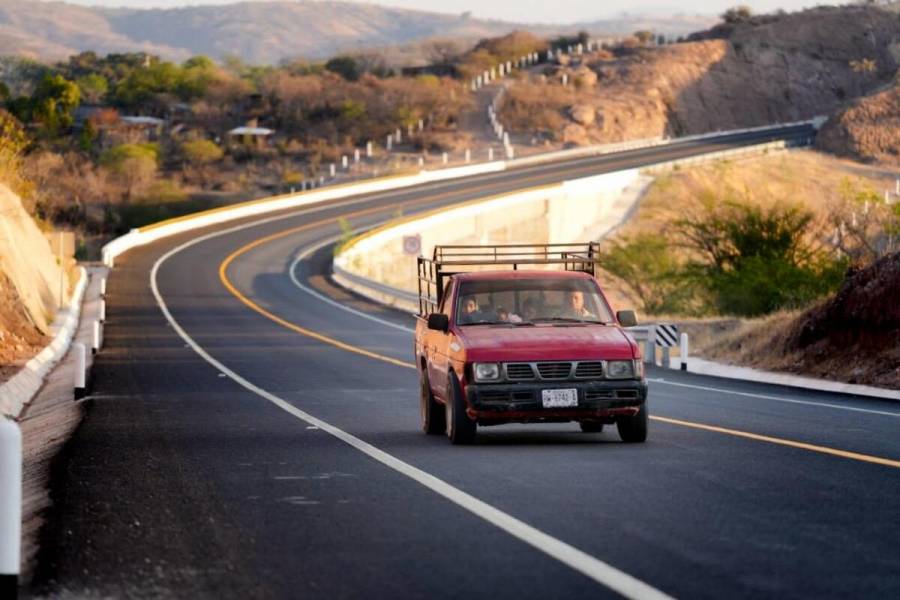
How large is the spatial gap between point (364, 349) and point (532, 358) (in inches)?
914

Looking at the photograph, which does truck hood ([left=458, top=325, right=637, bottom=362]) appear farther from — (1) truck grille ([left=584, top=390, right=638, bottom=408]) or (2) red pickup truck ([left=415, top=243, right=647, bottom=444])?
(1) truck grille ([left=584, top=390, right=638, bottom=408])

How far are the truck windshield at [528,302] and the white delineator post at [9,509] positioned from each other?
29.8 feet

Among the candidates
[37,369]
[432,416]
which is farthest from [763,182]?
[432,416]

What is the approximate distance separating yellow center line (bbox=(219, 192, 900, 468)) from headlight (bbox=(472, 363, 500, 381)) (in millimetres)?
2693

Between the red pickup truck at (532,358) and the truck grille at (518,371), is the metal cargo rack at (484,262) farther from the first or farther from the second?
the truck grille at (518,371)

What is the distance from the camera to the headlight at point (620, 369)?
1593cm

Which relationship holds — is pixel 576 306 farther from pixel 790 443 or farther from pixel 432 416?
pixel 790 443

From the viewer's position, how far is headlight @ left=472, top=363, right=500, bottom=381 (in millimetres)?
15898

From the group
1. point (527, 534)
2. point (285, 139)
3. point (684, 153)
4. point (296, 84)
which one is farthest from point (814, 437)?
point (296, 84)

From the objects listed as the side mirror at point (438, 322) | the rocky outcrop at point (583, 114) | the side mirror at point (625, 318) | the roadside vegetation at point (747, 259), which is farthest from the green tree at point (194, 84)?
the side mirror at point (625, 318)

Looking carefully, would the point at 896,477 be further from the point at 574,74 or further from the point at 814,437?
the point at 574,74

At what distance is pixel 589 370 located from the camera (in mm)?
15891

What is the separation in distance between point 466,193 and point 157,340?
49.5 metres

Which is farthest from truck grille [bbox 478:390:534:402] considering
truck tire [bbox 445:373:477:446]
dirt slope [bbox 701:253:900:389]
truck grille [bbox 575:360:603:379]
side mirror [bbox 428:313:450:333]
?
dirt slope [bbox 701:253:900:389]
